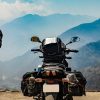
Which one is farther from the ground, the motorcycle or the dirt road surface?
the motorcycle

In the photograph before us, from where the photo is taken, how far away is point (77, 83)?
585 inches

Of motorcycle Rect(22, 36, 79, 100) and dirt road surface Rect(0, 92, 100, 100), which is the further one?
dirt road surface Rect(0, 92, 100, 100)

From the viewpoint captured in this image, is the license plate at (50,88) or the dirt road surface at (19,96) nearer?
the license plate at (50,88)

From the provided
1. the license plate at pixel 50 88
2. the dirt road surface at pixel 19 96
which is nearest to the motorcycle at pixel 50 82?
the license plate at pixel 50 88

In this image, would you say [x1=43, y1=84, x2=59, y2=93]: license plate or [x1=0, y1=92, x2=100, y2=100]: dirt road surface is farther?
[x1=0, y1=92, x2=100, y2=100]: dirt road surface

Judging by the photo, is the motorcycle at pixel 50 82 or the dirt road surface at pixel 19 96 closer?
the motorcycle at pixel 50 82

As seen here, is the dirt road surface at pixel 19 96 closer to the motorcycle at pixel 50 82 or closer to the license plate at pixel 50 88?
the motorcycle at pixel 50 82

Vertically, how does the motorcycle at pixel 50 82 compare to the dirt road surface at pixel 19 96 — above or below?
above

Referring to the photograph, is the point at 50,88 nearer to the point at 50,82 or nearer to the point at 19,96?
the point at 50,82

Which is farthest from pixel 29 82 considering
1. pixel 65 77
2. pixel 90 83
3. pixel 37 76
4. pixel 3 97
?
pixel 90 83

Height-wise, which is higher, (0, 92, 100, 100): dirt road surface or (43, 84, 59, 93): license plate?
(43, 84, 59, 93): license plate

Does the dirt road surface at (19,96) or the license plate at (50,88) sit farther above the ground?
the license plate at (50,88)

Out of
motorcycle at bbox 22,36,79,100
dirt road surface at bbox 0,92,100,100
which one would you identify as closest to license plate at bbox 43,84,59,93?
motorcycle at bbox 22,36,79,100

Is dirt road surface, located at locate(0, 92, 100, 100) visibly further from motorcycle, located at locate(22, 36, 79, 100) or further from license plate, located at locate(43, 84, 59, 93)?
license plate, located at locate(43, 84, 59, 93)
